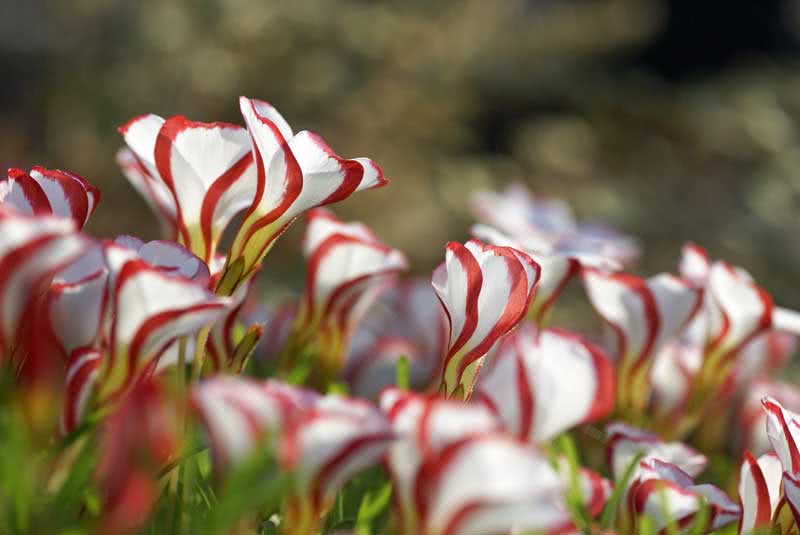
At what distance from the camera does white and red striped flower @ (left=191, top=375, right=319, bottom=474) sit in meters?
0.31

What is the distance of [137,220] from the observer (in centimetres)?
345

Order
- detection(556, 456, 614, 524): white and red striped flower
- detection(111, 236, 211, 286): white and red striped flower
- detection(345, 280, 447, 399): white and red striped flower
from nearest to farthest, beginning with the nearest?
detection(111, 236, 211, 286): white and red striped flower < detection(556, 456, 614, 524): white and red striped flower < detection(345, 280, 447, 399): white and red striped flower

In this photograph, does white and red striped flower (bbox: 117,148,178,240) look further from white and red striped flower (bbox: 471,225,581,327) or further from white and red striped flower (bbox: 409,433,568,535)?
white and red striped flower (bbox: 409,433,568,535)

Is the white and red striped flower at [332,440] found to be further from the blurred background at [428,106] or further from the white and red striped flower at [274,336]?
the blurred background at [428,106]

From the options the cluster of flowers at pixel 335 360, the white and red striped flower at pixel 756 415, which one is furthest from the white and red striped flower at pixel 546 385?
the white and red striped flower at pixel 756 415

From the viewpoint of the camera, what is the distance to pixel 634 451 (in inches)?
22.0

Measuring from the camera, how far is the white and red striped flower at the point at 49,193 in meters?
0.44

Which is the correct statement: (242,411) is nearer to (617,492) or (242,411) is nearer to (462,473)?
(462,473)

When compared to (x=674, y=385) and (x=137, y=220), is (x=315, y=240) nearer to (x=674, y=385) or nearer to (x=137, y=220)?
(x=674, y=385)

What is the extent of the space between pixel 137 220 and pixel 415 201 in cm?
93

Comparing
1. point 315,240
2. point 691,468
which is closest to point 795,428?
point 691,468

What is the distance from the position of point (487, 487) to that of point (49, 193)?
241mm

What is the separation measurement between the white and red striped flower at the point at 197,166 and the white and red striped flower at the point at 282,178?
0.07 ft

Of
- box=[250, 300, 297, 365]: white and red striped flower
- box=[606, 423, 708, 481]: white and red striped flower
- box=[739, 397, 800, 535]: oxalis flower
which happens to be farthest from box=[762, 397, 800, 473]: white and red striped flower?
box=[250, 300, 297, 365]: white and red striped flower
